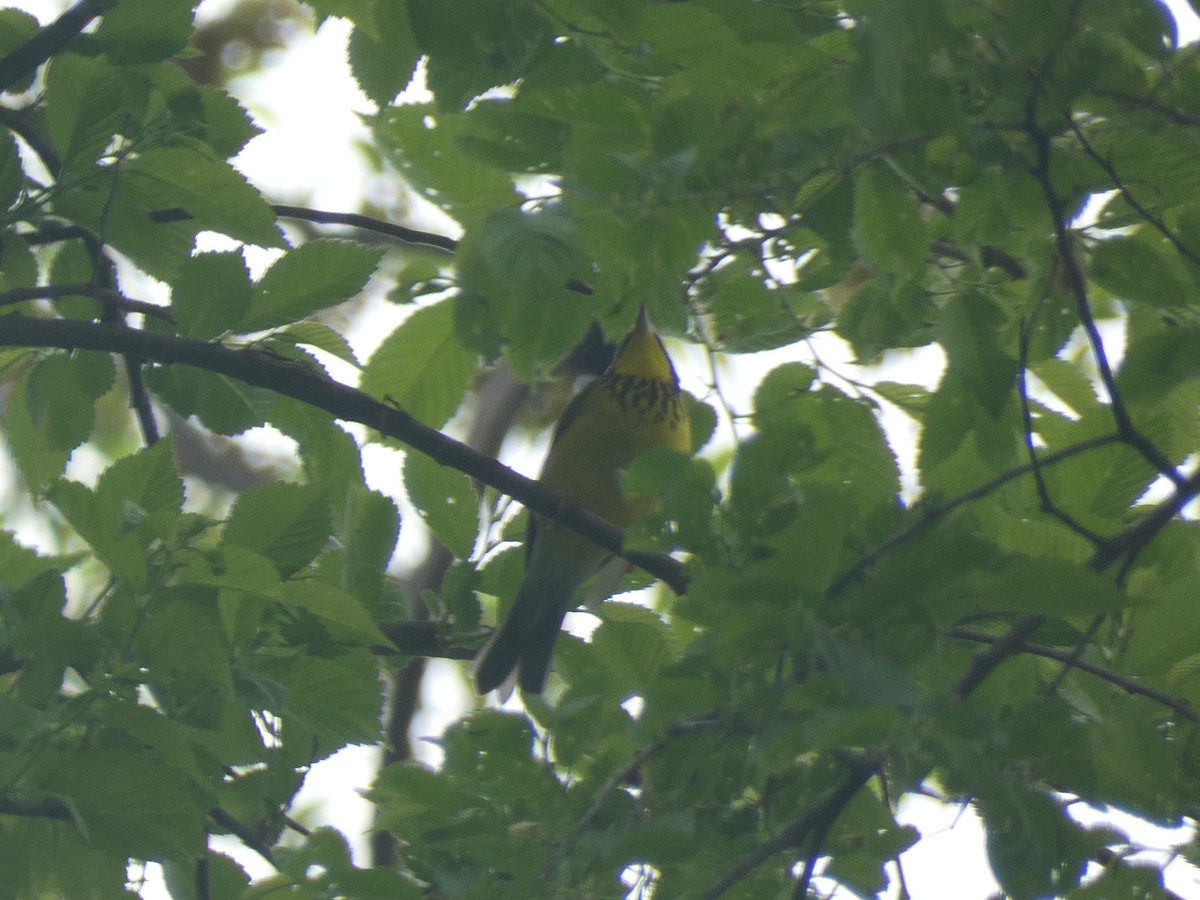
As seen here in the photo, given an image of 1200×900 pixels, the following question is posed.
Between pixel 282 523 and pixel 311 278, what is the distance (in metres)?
0.55

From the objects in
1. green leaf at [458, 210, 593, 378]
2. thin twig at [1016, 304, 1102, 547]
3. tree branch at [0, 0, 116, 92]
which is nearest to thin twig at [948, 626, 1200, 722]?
thin twig at [1016, 304, 1102, 547]

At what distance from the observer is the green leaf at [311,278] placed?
272 cm

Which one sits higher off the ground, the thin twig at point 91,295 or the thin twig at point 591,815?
the thin twig at point 91,295

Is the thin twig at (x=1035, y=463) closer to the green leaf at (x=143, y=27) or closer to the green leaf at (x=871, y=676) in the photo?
the green leaf at (x=871, y=676)

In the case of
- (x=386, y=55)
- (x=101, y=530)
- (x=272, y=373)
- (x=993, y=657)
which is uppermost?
(x=386, y=55)

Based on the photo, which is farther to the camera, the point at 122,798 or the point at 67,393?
the point at 67,393

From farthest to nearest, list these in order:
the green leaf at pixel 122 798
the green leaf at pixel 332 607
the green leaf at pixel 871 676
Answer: the green leaf at pixel 332 607 < the green leaf at pixel 122 798 < the green leaf at pixel 871 676

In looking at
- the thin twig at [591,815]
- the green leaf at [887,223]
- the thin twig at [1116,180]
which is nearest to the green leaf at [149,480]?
the thin twig at [591,815]

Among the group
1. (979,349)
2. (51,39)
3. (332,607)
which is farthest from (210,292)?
(979,349)

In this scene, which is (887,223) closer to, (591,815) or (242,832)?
(591,815)

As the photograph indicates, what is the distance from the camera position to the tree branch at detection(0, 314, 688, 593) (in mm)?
2672

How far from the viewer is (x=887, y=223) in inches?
80.9

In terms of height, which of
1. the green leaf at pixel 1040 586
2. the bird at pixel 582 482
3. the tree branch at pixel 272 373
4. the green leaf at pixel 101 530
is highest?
the bird at pixel 582 482

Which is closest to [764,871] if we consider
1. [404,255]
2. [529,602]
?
[529,602]
